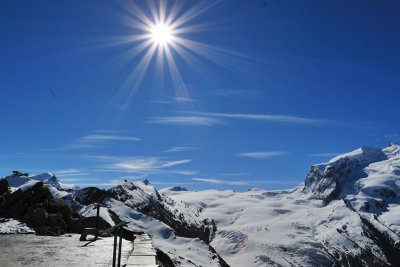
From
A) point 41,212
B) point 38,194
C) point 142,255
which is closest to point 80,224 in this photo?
point 41,212

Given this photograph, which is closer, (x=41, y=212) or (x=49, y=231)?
(x=49, y=231)

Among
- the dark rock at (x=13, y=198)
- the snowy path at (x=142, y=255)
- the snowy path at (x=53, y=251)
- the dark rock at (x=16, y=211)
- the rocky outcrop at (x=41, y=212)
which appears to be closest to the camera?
the snowy path at (x=142, y=255)

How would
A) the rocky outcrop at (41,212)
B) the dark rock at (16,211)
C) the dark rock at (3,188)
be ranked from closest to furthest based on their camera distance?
the rocky outcrop at (41,212) → the dark rock at (16,211) → the dark rock at (3,188)

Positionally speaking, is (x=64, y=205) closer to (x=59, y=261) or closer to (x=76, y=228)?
(x=76, y=228)

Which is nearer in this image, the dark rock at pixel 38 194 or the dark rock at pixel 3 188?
the dark rock at pixel 38 194

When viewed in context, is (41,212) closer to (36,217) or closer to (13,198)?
(36,217)

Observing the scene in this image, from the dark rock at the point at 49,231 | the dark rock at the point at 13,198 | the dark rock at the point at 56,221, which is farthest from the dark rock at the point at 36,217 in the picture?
the dark rock at the point at 13,198

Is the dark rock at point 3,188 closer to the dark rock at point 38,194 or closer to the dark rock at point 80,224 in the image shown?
the dark rock at point 38,194

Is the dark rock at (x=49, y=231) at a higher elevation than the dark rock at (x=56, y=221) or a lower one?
lower

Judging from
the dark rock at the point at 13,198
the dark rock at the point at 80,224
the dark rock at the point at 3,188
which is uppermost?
the dark rock at the point at 3,188

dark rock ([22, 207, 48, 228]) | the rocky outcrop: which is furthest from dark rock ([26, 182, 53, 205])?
dark rock ([22, 207, 48, 228])

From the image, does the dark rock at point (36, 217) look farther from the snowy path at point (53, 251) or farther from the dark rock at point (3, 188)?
the dark rock at point (3, 188)

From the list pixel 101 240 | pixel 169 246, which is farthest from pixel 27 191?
pixel 169 246

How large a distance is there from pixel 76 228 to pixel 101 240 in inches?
214
